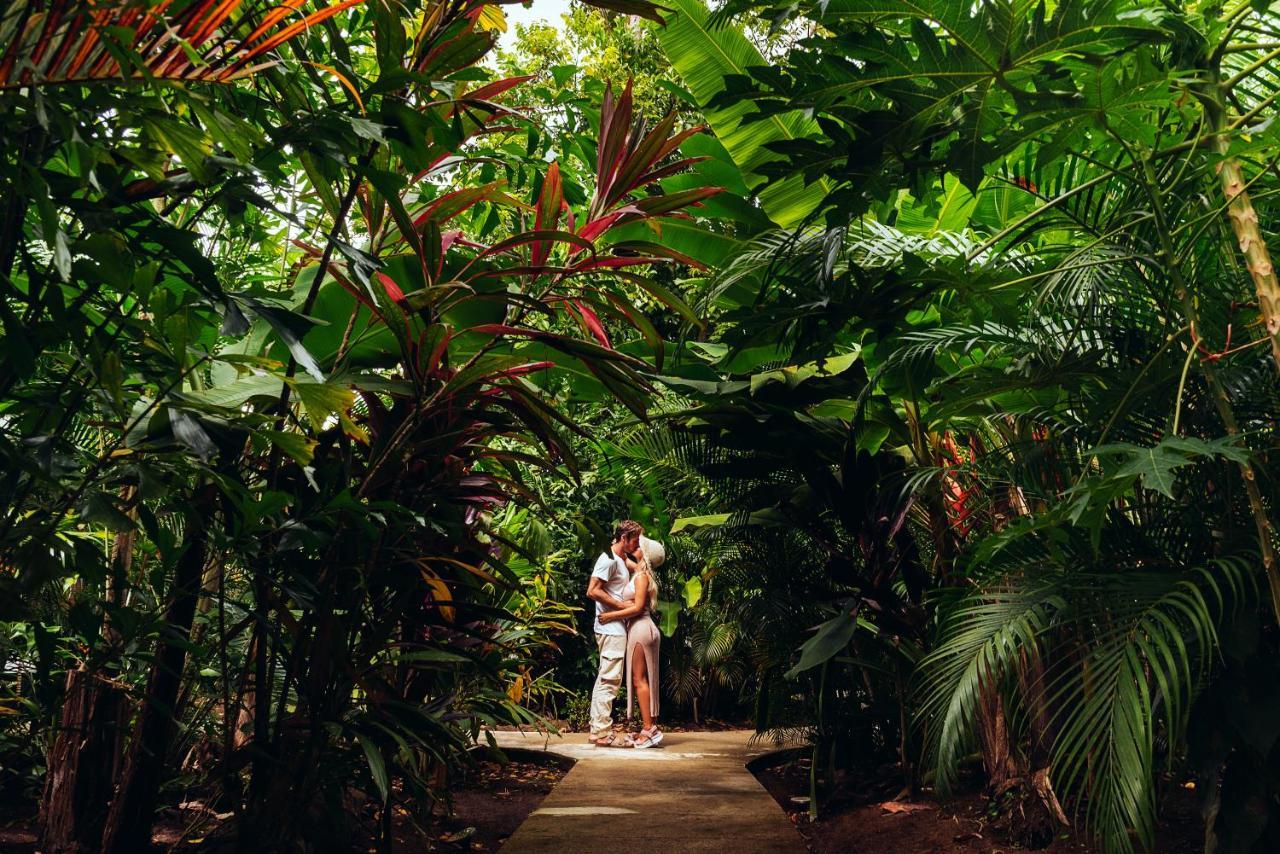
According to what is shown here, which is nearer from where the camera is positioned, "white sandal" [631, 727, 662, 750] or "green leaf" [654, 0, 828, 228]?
"green leaf" [654, 0, 828, 228]

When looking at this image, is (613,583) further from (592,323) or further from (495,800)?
(592,323)

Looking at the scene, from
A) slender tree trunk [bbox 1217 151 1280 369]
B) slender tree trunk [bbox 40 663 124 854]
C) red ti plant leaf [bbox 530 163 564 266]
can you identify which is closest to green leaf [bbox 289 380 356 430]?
red ti plant leaf [bbox 530 163 564 266]

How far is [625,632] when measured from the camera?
740 centimetres

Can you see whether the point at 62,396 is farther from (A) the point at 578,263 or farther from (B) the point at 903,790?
(B) the point at 903,790

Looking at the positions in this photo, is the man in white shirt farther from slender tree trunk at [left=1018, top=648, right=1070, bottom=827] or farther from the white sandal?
slender tree trunk at [left=1018, top=648, right=1070, bottom=827]

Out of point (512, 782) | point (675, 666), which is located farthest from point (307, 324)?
point (675, 666)

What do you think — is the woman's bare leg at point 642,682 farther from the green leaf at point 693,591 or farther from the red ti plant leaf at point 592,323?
the red ti plant leaf at point 592,323

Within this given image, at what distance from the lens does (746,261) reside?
314 centimetres

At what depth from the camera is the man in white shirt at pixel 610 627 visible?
7117 mm

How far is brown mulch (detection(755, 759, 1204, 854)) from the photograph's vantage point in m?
2.86

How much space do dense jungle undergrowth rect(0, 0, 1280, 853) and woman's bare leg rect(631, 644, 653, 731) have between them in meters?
3.42

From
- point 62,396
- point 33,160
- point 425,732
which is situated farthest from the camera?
point 425,732

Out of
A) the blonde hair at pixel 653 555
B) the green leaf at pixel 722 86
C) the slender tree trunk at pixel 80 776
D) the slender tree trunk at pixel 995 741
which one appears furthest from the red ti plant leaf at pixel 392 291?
the blonde hair at pixel 653 555

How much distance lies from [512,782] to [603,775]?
49 centimetres
